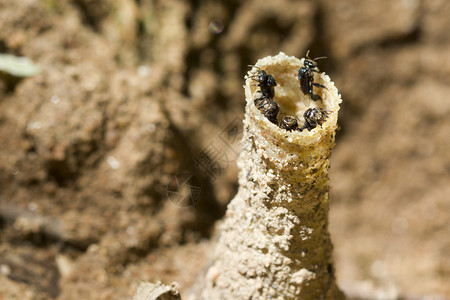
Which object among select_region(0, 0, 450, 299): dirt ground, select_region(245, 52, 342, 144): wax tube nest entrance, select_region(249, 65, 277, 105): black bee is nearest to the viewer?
select_region(245, 52, 342, 144): wax tube nest entrance

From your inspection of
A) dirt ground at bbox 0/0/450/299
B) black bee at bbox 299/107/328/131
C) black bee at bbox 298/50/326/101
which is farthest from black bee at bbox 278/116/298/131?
dirt ground at bbox 0/0/450/299

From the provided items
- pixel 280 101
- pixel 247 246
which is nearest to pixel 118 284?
pixel 247 246

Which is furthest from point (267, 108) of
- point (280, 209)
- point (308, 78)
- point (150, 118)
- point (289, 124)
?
point (150, 118)

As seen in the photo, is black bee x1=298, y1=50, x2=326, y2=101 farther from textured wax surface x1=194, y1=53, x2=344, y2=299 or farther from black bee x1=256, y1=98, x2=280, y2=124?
black bee x1=256, y1=98, x2=280, y2=124

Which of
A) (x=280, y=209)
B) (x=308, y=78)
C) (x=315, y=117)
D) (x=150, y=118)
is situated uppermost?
(x=150, y=118)

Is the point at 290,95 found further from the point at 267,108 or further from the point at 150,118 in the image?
the point at 150,118

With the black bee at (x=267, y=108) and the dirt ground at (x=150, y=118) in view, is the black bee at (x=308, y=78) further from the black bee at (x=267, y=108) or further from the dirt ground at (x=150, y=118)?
the dirt ground at (x=150, y=118)
